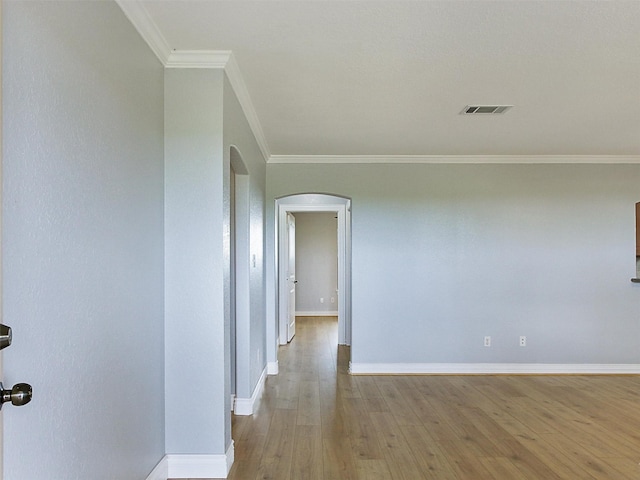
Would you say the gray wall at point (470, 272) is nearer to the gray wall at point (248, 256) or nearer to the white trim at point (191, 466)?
the gray wall at point (248, 256)

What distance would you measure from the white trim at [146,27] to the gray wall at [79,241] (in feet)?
0.13

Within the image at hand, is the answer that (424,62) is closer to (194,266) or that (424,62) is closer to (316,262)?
(194,266)

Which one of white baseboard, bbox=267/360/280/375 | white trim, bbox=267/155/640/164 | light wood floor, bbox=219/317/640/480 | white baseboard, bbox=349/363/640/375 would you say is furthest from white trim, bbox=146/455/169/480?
white trim, bbox=267/155/640/164

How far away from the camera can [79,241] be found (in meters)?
1.57

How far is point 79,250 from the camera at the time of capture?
1.57 meters

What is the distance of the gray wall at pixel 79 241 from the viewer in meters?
1.26

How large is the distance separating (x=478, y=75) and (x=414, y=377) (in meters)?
3.34

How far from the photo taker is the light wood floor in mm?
2727

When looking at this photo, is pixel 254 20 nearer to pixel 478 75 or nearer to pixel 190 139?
pixel 190 139

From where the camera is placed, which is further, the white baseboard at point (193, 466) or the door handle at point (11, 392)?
the white baseboard at point (193, 466)

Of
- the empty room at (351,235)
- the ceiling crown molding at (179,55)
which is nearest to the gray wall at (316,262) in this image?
the empty room at (351,235)

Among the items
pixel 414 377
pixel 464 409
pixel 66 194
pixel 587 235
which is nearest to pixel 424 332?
pixel 414 377

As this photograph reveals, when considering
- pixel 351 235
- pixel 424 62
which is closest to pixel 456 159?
pixel 351 235

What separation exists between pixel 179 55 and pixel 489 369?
4.52 metres
